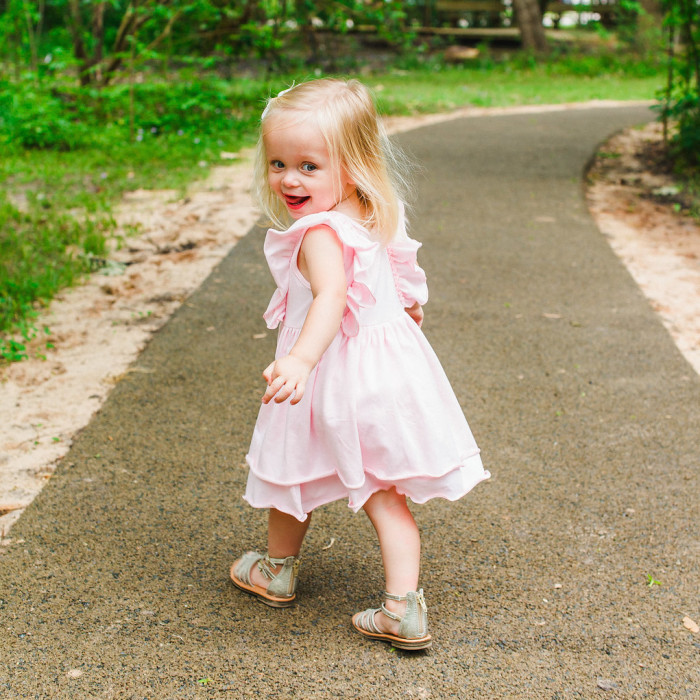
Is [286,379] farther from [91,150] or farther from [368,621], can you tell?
[91,150]

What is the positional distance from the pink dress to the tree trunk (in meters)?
18.9

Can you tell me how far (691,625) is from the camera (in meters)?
2.31

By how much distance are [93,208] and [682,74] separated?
5.82 m

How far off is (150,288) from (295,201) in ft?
10.6

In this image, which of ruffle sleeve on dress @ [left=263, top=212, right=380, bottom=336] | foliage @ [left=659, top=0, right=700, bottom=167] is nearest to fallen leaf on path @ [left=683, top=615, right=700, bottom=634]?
ruffle sleeve on dress @ [left=263, top=212, right=380, bottom=336]

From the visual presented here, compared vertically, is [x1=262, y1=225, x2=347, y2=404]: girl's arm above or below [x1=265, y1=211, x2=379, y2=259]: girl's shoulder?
below

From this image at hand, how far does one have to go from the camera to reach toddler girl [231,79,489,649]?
2041mm

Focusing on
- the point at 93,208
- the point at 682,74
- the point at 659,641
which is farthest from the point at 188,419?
the point at 682,74

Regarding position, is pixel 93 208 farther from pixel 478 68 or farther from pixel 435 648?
pixel 478 68

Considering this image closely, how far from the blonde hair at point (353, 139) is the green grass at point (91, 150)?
258 centimetres

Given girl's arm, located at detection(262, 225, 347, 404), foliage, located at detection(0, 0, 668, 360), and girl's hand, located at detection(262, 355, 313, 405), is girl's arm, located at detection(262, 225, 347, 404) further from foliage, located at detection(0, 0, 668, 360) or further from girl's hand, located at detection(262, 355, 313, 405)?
foliage, located at detection(0, 0, 668, 360)

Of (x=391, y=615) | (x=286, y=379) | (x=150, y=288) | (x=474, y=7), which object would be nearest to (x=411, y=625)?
(x=391, y=615)

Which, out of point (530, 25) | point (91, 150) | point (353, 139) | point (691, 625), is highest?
point (353, 139)

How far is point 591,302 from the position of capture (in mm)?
5051
